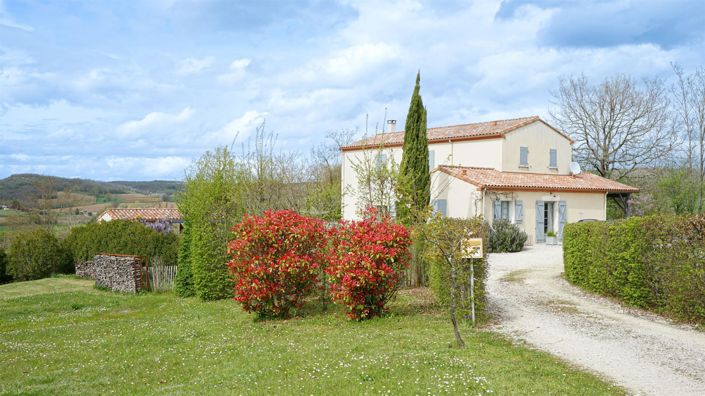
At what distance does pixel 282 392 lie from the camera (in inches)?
269

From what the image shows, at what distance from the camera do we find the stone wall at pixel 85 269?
92.6 feet

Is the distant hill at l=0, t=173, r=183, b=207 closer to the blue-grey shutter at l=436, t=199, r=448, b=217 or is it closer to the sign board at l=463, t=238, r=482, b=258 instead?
the blue-grey shutter at l=436, t=199, r=448, b=217

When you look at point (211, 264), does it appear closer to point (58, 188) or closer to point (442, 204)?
point (442, 204)

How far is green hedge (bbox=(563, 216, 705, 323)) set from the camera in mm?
10055

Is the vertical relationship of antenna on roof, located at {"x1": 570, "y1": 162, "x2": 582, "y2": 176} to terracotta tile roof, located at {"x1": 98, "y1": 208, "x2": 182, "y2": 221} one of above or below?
above

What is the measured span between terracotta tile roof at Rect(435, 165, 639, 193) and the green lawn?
1416 centimetres

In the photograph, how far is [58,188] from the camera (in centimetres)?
4591

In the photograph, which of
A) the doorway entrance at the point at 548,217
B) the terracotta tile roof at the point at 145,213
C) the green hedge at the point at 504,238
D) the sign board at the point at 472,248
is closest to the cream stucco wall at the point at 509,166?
the doorway entrance at the point at 548,217

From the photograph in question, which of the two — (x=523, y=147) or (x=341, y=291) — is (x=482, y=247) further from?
(x=523, y=147)

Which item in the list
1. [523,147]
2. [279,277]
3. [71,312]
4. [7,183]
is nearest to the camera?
[279,277]

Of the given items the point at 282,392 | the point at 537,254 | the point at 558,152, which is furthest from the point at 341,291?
the point at 558,152

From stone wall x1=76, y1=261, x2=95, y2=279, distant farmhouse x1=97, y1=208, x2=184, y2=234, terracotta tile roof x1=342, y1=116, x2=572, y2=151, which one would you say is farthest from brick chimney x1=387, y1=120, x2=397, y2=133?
stone wall x1=76, y1=261, x2=95, y2=279

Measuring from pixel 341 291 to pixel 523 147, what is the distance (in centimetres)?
2260

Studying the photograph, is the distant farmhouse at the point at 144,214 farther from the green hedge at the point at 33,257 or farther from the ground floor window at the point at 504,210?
the ground floor window at the point at 504,210
